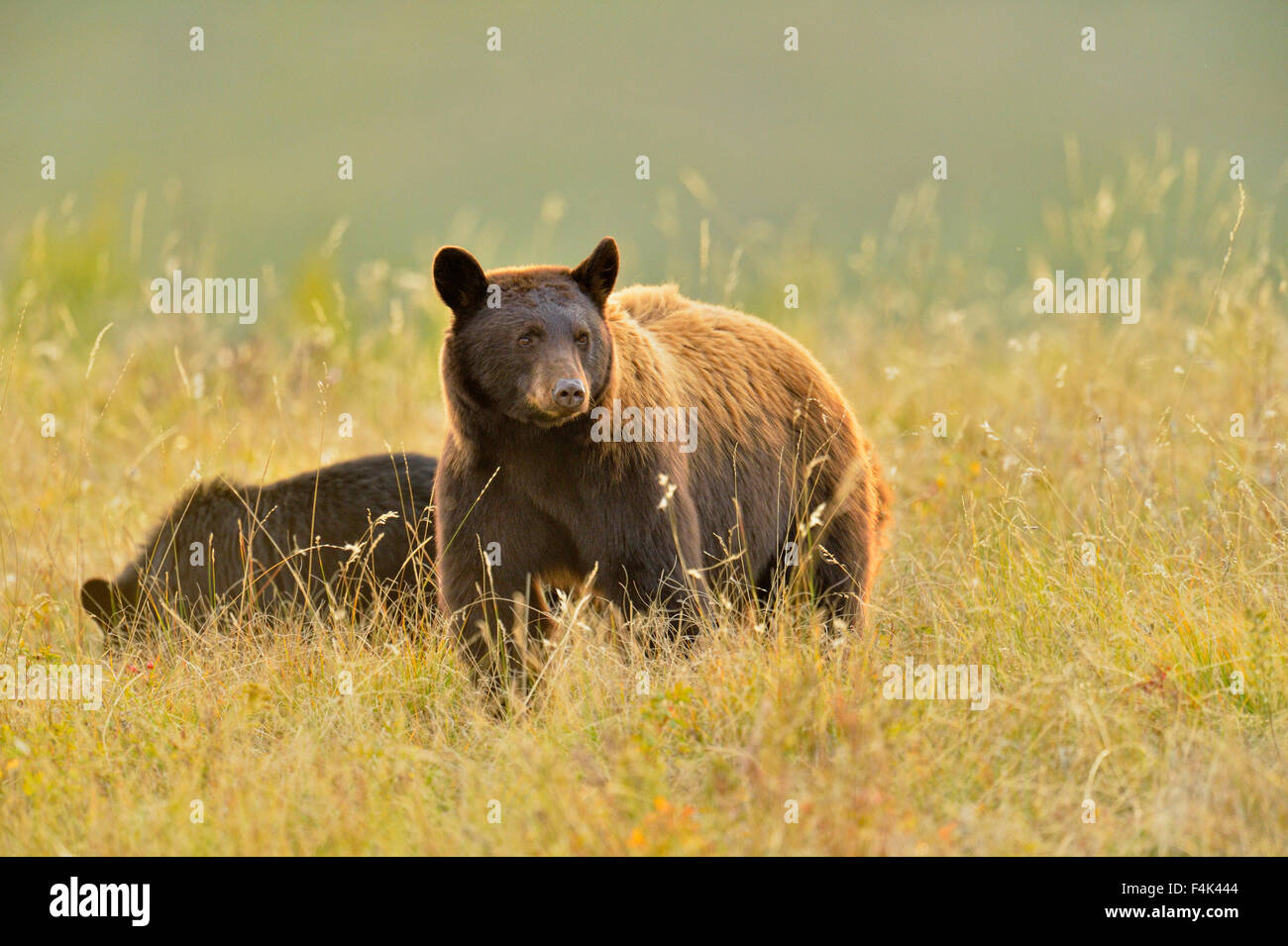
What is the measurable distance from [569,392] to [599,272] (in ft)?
2.90

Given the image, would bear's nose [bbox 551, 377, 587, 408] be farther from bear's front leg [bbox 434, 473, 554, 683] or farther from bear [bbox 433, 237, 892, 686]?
bear's front leg [bbox 434, 473, 554, 683]

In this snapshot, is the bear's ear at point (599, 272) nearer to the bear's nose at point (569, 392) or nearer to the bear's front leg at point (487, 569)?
the bear's nose at point (569, 392)

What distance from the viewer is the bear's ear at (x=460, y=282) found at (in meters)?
5.19

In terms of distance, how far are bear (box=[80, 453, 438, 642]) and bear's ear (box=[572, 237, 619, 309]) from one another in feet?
4.72

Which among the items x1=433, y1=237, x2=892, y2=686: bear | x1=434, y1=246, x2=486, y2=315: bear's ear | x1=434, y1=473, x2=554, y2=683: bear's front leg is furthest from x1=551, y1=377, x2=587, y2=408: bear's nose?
x1=434, y1=246, x2=486, y2=315: bear's ear

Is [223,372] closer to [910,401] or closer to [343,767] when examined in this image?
[910,401]

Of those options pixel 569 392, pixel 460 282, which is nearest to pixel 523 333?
pixel 460 282

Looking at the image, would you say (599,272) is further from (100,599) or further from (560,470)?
(100,599)

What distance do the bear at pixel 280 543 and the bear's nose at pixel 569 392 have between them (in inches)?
66.4

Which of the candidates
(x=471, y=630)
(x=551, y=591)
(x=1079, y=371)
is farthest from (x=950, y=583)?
(x=1079, y=371)

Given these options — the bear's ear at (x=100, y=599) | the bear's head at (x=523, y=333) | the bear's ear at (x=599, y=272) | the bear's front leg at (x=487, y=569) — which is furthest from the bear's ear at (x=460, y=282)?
the bear's ear at (x=100, y=599)

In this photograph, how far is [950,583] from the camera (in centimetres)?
587

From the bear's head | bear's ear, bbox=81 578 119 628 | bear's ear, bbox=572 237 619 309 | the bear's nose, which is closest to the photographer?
the bear's nose

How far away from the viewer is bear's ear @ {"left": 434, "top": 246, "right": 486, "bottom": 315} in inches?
204
